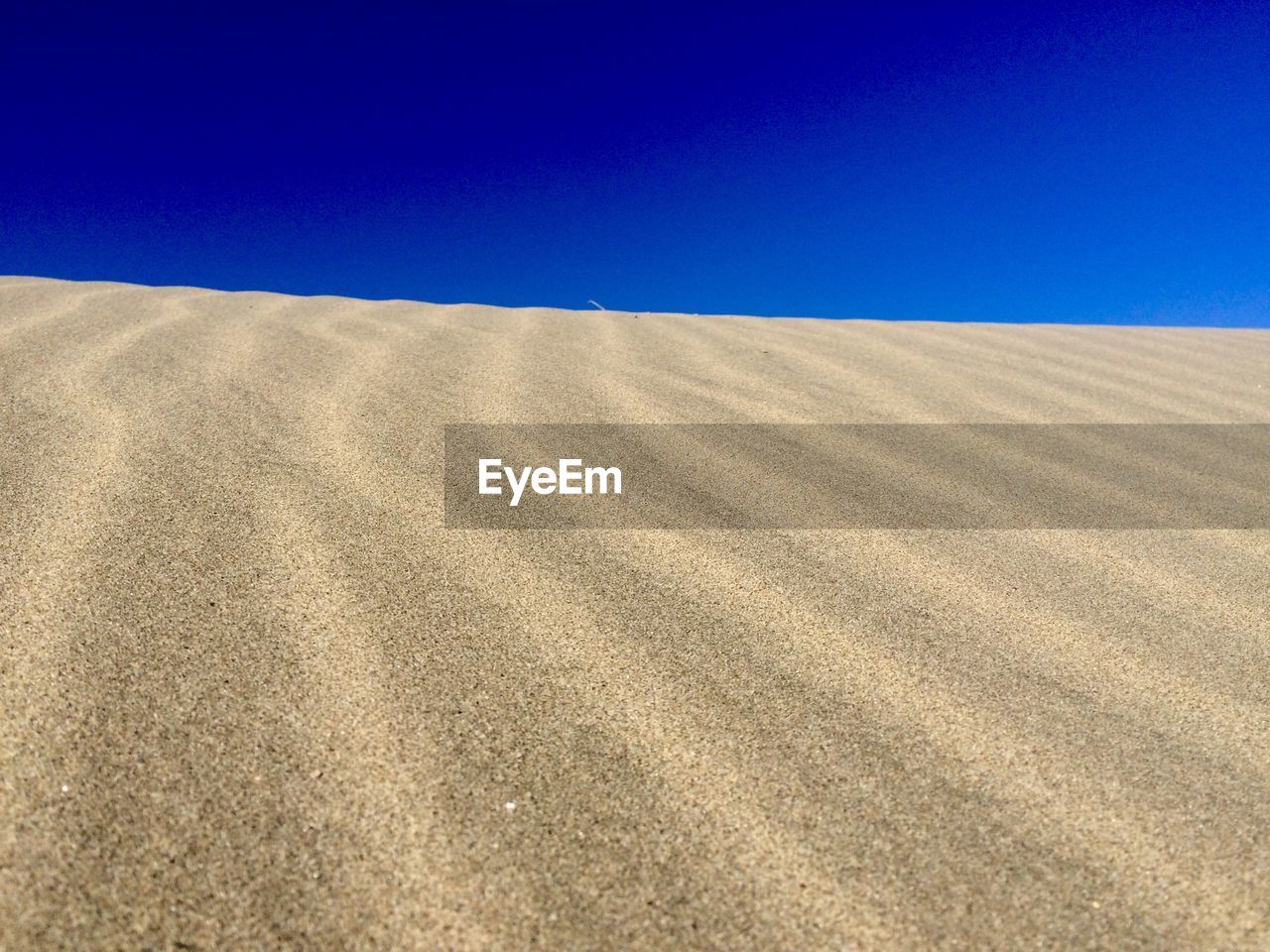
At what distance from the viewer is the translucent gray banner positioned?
2271 millimetres

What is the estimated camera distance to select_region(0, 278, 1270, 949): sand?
1016 millimetres

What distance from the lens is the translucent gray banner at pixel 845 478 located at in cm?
227

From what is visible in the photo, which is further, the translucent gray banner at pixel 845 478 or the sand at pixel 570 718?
the translucent gray banner at pixel 845 478

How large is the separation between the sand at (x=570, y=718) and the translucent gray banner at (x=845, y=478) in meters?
0.12

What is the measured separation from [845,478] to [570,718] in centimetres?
150

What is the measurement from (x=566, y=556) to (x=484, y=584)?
237mm

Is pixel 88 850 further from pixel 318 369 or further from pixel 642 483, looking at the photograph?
pixel 318 369

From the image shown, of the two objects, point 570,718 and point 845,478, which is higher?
point 845,478

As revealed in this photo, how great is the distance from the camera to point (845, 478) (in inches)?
103

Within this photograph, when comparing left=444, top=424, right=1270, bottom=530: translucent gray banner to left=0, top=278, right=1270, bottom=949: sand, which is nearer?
left=0, top=278, right=1270, bottom=949: sand

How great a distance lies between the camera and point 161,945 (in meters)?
0.93

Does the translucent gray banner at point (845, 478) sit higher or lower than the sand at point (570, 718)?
higher

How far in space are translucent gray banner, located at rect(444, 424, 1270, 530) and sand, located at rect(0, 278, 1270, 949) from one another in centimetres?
12

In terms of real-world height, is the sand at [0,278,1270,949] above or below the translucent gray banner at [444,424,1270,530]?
below
